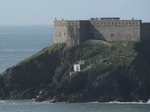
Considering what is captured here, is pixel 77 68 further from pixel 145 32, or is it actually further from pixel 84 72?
pixel 145 32

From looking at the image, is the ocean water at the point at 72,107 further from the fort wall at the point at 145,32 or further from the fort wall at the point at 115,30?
the fort wall at the point at 115,30

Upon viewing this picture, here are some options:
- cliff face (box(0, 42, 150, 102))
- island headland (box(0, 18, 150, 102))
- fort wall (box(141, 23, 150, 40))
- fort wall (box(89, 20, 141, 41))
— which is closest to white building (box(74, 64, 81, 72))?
island headland (box(0, 18, 150, 102))

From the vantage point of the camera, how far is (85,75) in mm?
137875

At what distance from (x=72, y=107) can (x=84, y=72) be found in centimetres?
893

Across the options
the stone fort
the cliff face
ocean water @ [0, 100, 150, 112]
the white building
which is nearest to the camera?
ocean water @ [0, 100, 150, 112]

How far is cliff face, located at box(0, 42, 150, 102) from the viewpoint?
443ft

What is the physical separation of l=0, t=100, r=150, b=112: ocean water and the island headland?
6.62ft

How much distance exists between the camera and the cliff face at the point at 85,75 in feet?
443

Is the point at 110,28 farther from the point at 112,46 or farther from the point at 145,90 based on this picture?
the point at 145,90

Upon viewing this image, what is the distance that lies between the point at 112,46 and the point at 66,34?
8.72 m

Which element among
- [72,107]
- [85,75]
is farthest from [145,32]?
[72,107]

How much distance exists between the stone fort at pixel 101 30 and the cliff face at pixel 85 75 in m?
1.63

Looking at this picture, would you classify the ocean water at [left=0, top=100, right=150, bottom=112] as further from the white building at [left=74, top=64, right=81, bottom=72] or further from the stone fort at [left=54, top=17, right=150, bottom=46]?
the stone fort at [left=54, top=17, right=150, bottom=46]

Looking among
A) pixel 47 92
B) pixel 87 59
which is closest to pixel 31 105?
pixel 47 92
